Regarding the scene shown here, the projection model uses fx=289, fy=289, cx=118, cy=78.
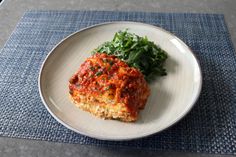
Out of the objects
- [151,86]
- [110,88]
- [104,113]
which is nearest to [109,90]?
[110,88]

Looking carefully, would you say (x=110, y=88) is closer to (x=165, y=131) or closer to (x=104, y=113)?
(x=104, y=113)

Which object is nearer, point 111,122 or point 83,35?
point 111,122

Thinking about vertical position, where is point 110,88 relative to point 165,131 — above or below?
above

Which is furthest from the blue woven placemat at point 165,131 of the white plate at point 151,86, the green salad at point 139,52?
the green salad at point 139,52

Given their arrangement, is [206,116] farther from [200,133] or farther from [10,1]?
[10,1]

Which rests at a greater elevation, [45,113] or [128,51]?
[128,51]

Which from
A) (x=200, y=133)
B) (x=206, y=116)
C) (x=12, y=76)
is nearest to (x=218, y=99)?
(x=206, y=116)

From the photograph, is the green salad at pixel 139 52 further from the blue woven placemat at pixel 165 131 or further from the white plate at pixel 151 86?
the blue woven placemat at pixel 165 131
